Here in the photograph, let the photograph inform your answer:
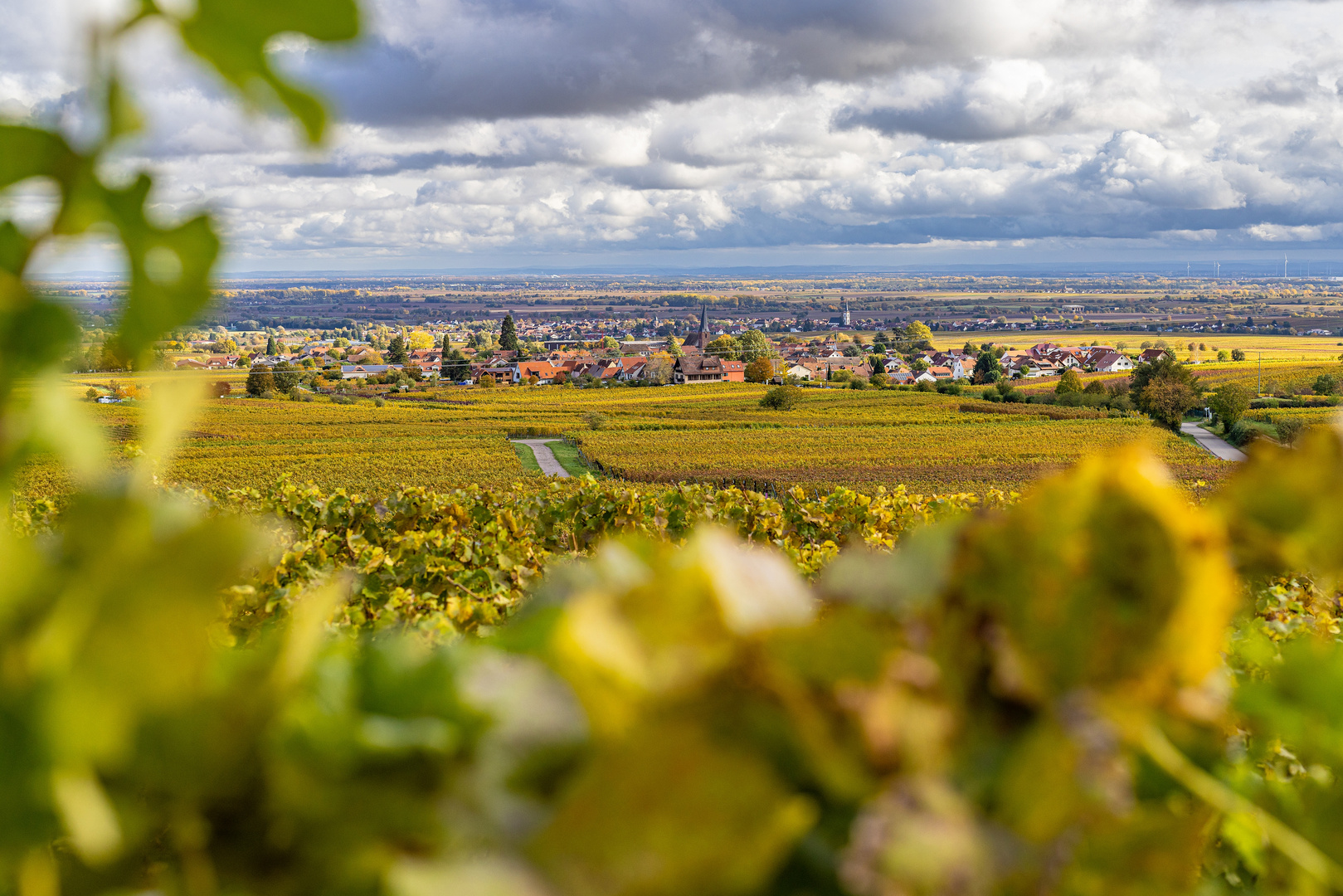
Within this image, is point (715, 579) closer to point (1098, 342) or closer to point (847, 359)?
point (847, 359)

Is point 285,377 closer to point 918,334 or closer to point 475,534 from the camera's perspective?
point 475,534

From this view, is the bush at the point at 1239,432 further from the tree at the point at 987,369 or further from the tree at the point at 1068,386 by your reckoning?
the tree at the point at 987,369

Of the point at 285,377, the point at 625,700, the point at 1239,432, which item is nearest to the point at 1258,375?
the point at 1239,432

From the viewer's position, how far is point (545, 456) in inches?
1644

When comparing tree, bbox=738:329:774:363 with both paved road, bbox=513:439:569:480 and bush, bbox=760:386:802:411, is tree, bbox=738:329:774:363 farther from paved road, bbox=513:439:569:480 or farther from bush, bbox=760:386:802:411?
paved road, bbox=513:439:569:480

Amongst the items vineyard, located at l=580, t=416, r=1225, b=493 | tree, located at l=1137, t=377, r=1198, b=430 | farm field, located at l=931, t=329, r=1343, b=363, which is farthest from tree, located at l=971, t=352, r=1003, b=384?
vineyard, located at l=580, t=416, r=1225, b=493

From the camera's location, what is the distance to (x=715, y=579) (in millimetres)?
394

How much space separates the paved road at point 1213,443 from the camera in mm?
44125

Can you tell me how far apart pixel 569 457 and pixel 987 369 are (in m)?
53.8

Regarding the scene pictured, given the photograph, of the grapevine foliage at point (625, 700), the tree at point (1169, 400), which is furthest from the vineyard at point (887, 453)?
the grapevine foliage at point (625, 700)

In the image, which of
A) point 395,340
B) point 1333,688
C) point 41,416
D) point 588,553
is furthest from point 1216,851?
point 395,340

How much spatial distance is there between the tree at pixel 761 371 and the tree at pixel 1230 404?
3396 cm

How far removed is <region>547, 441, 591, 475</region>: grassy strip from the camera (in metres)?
38.2

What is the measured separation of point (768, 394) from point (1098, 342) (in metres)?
64.3
